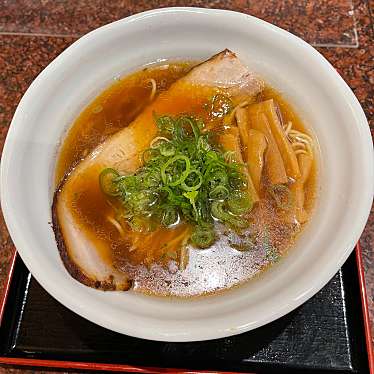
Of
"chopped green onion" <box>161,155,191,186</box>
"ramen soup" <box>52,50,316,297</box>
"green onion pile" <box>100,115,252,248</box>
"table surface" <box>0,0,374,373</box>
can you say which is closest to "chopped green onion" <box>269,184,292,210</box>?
"ramen soup" <box>52,50,316,297</box>

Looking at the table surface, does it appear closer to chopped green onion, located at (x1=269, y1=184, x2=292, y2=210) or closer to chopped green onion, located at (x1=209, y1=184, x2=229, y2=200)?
chopped green onion, located at (x1=269, y1=184, x2=292, y2=210)

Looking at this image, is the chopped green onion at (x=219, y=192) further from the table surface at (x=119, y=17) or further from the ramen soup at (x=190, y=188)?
the table surface at (x=119, y=17)

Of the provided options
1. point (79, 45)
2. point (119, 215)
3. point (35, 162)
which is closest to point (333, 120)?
point (119, 215)

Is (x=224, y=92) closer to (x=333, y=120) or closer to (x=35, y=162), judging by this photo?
(x=333, y=120)

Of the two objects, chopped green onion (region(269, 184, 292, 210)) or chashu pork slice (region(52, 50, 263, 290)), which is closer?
chashu pork slice (region(52, 50, 263, 290))

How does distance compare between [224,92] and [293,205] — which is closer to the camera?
[293,205]

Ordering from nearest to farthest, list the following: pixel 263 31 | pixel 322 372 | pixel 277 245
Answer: pixel 322 372
pixel 277 245
pixel 263 31

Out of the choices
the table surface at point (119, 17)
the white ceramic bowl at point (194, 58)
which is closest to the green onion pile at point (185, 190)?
the white ceramic bowl at point (194, 58)

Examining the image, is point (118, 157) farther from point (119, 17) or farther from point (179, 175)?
point (119, 17)

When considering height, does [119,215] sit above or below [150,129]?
below
